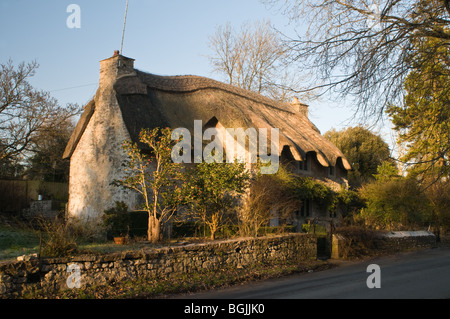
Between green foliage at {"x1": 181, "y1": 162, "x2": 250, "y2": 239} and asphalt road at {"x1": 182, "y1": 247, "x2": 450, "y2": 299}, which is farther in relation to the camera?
green foliage at {"x1": 181, "y1": 162, "x2": 250, "y2": 239}

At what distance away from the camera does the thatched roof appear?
696 inches

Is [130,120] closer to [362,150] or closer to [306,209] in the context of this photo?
[306,209]

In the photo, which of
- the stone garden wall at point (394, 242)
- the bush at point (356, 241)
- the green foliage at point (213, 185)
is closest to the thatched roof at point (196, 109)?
the green foliage at point (213, 185)

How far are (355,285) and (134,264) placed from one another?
4.86 meters

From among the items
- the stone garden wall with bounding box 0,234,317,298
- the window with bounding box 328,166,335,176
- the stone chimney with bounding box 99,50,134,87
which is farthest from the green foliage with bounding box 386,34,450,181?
the window with bounding box 328,166,335,176

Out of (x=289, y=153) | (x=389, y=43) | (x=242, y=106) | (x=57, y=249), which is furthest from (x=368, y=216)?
(x=57, y=249)

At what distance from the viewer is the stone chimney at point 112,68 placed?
59.0ft

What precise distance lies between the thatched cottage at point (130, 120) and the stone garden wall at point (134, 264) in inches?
196

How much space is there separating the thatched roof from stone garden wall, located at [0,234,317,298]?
7295mm

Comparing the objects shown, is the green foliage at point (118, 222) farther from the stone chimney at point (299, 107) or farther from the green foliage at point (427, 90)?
the stone chimney at point (299, 107)

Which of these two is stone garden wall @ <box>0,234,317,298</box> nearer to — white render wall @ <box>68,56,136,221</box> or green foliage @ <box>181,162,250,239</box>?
green foliage @ <box>181,162,250,239</box>

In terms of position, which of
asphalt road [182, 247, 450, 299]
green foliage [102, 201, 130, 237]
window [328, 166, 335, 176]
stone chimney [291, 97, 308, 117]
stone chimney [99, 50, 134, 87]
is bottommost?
asphalt road [182, 247, 450, 299]

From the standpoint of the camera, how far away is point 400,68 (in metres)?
8.05
